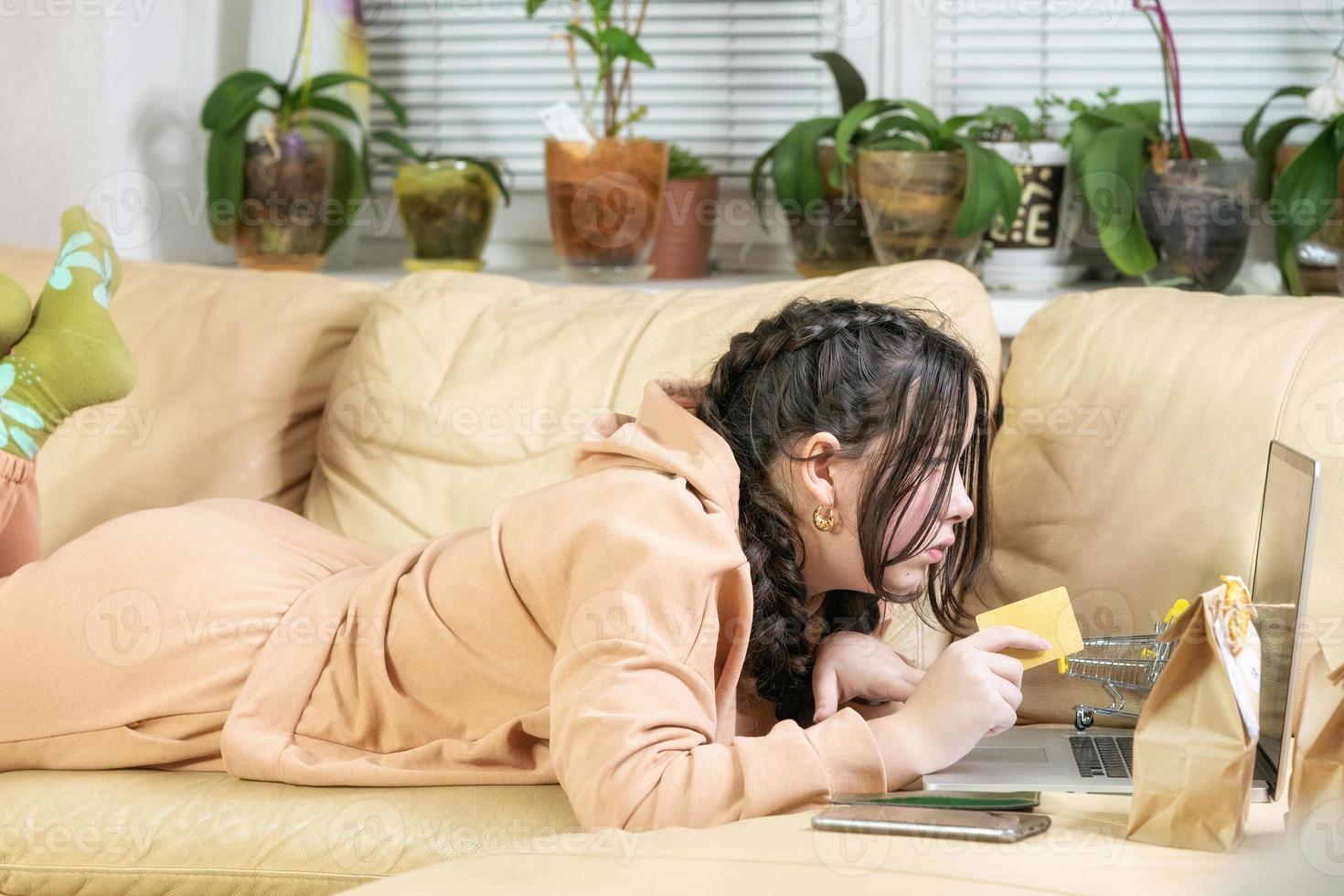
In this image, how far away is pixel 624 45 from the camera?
2.09 meters

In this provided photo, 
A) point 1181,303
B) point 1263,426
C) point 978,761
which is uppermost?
point 1181,303

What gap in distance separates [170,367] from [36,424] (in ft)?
1.01

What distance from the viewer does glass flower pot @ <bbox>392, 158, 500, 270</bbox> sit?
7.39ft

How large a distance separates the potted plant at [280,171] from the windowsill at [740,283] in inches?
4.8

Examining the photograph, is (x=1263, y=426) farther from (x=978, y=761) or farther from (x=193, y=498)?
(x=193, y=498)

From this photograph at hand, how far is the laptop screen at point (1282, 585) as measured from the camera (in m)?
0.95

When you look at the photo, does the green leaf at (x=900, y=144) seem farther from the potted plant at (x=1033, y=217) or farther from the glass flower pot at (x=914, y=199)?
the potted plant at (x=1033, y=217)

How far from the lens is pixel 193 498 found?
67.0 inches

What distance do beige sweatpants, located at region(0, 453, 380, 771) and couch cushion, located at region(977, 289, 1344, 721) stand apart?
761 mm

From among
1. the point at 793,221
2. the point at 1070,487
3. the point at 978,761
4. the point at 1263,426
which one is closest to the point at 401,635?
the point at 978,761

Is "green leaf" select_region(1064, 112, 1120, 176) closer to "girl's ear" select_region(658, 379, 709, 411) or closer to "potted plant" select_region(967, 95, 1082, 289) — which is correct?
"potted plant" select_region(967, 95, 1082, 289)

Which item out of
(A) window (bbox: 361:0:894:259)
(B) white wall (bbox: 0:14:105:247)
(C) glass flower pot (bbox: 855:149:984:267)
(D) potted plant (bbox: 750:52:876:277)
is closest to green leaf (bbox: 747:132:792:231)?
(D) potted plant (bbox: 750:52:876:277)

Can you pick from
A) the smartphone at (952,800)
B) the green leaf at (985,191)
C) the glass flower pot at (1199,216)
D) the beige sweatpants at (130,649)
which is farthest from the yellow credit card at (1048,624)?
the glass flower pot at (1199,216)

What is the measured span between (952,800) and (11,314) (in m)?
1.18
